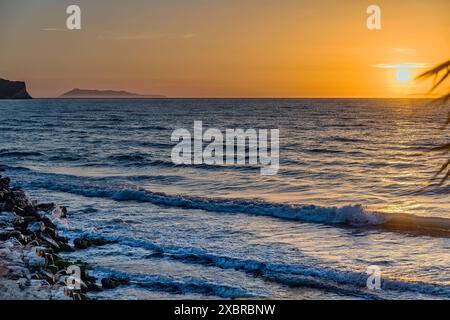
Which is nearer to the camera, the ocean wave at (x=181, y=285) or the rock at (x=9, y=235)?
the ocean wave at (x=181, y=285)

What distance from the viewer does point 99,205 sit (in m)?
19.7

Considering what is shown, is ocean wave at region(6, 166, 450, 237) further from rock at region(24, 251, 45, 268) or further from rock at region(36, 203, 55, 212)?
rock at region(24, 251, 45, 268)

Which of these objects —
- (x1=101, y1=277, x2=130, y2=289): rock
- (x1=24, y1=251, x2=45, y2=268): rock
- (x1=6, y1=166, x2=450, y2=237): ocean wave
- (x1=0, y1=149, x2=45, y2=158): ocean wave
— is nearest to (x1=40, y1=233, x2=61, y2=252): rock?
(x1=24, y1=251, x2=45, y2=268): rock

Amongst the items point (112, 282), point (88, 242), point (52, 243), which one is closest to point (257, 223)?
point (88, 242)

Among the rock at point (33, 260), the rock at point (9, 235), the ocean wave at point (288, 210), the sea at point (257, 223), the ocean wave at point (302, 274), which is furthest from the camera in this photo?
the ocean wave at point (288, 210)

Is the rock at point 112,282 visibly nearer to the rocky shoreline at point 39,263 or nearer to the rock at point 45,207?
the rocky shoreline at point 39,263

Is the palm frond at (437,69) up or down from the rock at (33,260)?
up

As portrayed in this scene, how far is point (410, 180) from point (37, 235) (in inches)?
810

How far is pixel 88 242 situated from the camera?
523 inches

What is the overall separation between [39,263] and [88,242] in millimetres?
3129

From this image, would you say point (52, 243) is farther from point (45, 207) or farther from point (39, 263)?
point (45, 207)

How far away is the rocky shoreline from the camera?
27.6ft

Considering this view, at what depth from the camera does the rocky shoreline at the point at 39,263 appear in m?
8.41

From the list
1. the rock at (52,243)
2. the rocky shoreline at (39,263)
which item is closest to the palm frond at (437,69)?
the rocky shoreline at (39,263)
